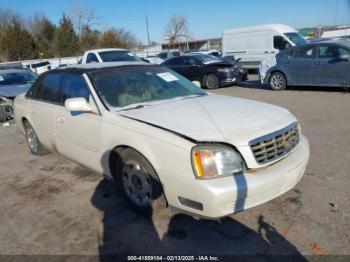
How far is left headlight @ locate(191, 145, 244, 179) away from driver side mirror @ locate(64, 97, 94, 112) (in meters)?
1.49

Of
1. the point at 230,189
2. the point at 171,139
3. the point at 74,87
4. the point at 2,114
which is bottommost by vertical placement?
the point at 2,114

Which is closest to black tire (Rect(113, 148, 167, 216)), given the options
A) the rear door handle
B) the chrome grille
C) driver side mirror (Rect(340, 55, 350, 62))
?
the chrome grille

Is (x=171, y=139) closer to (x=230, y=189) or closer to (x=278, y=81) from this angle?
(x=230, y=189)

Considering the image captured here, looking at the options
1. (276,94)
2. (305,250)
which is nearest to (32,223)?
(305,250)

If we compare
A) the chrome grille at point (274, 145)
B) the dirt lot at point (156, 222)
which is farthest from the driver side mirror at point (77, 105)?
the chrome grille at point (274, 145)

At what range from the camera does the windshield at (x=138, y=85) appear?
150 inches

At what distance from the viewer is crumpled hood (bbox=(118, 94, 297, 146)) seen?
114 inches

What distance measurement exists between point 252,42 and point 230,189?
14.8 meters

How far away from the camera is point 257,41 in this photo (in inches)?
634

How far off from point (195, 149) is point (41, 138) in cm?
315

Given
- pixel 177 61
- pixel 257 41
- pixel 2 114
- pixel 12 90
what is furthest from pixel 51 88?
pixel 257 41

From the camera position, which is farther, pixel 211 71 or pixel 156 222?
pixel 211 71

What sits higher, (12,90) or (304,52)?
(304,52)

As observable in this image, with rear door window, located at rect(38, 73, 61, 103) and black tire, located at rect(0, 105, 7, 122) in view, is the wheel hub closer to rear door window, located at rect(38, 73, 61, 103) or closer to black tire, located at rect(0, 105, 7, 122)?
rear door window, located at rect(38, 73, 61, 103)
